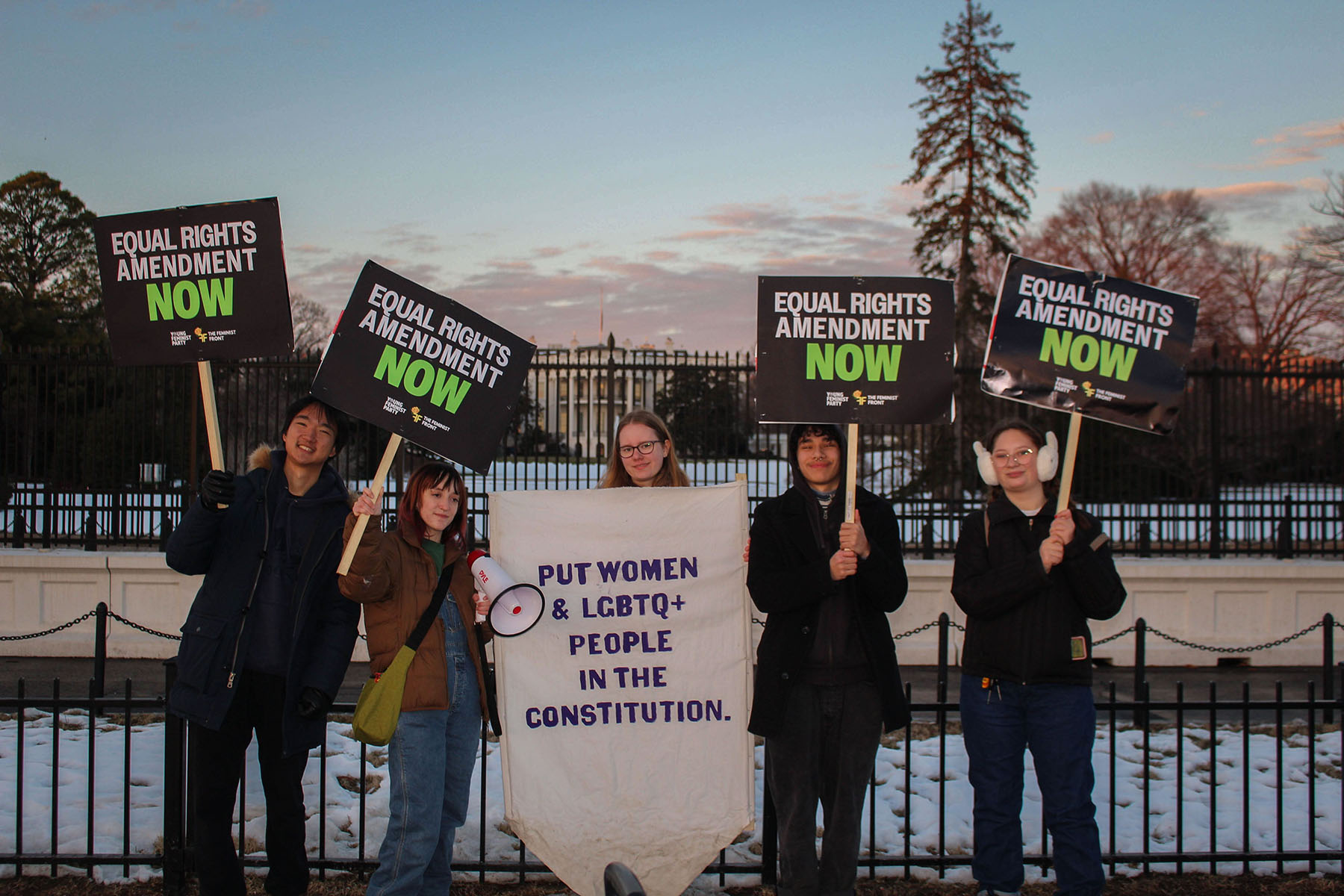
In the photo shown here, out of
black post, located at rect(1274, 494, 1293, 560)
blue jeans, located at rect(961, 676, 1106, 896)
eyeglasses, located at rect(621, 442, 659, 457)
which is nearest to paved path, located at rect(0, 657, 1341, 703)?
black post, located at rect(1274, 494, 1293, 560)

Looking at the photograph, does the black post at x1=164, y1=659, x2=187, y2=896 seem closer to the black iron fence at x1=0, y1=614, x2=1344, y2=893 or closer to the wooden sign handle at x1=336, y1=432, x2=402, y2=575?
the black iron fence at x1=0, y1=614, x2=1344, y2=893

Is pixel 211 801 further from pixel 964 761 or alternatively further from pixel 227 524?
pixel 964 761

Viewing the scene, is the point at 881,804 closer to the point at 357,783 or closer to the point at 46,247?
the point at 357,783

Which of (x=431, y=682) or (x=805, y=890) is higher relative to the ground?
(x=431, y=682)

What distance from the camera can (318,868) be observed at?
14.6 ft

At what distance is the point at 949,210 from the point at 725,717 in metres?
28.3

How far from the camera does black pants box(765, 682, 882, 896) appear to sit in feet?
11.7

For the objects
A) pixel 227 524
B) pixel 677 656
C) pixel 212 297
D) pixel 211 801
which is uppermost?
pixel 212 297

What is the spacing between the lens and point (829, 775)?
3678mm

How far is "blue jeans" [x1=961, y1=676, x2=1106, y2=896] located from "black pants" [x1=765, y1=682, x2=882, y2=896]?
0.45 m

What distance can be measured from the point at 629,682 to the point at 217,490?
1.82m

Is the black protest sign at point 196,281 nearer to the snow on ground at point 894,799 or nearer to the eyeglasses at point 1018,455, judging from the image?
the snow on ground at point 894,799

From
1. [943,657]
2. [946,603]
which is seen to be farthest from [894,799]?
[946,603]

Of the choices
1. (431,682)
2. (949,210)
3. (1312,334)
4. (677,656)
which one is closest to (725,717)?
(677,656)
